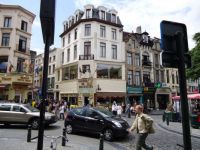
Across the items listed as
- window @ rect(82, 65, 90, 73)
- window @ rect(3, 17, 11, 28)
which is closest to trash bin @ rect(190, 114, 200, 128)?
window @ rect(82, 65, 90, 73)

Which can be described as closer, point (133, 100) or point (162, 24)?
point (162, 24)

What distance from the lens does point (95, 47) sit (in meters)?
30.2

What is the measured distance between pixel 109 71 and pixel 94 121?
20.4 meters

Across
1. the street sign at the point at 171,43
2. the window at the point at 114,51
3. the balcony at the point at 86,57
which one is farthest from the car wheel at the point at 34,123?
the window at the point at 114,51

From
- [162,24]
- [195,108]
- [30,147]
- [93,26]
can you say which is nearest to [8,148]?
[30,147]

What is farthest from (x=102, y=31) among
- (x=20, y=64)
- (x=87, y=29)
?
(x=20, y=64)

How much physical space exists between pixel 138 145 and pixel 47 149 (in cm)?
339

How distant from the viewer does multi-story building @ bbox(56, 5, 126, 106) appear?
97.1 ft

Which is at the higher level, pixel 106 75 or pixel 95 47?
pixel 95 47

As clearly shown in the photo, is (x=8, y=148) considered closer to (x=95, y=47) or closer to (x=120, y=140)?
(x=120, y=140)

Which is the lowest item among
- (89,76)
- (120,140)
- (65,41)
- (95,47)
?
(120,140)

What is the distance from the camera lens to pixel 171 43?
142 inches

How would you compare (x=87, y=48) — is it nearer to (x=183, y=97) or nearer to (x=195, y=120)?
(x=195, y=120)

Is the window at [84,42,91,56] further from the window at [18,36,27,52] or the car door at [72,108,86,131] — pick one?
the car door at [72,108,86,131]
